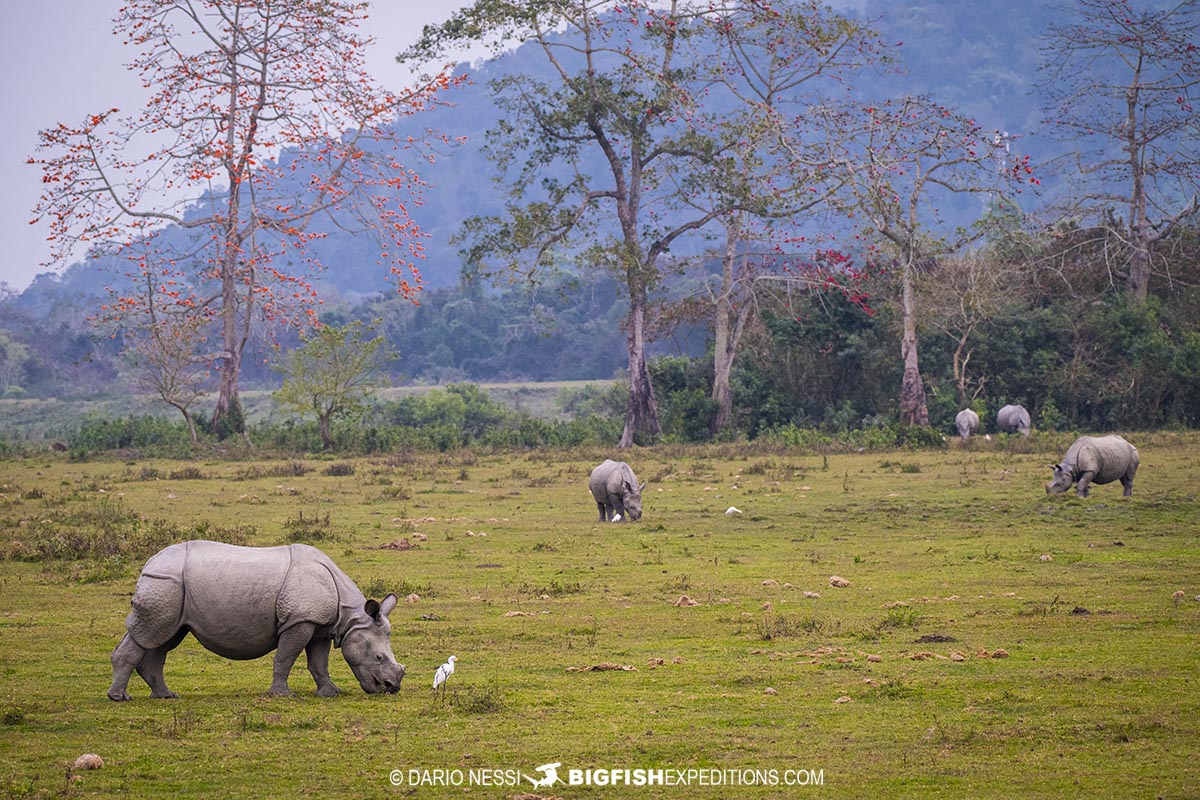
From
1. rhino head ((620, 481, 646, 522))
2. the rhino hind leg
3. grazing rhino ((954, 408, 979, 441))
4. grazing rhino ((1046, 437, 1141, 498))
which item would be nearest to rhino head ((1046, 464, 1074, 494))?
grazing rhino ((1046, 437, 1141, 498))

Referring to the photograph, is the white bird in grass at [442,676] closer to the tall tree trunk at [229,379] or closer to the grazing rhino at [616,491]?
the grazing rhino at [616,491]

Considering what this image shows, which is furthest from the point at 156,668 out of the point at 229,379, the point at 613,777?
the point at 229,379

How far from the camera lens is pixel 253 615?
354 inches

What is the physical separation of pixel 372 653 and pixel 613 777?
2692 millimetres

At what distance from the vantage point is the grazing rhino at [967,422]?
3719cm

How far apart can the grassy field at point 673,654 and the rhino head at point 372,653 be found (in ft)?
0.52

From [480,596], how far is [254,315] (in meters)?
31.3

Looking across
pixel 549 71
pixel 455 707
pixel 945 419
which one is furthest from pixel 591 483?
pixel 549 71

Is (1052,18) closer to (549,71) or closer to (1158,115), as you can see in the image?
(549,71)

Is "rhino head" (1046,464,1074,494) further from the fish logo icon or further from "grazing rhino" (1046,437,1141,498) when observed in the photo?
the fish logo icon

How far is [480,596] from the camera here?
44.6 ft

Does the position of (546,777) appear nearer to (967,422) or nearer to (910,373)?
(910,373)

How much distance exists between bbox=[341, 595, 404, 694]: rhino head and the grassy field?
0.16m

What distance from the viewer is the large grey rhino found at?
8.87 metres
